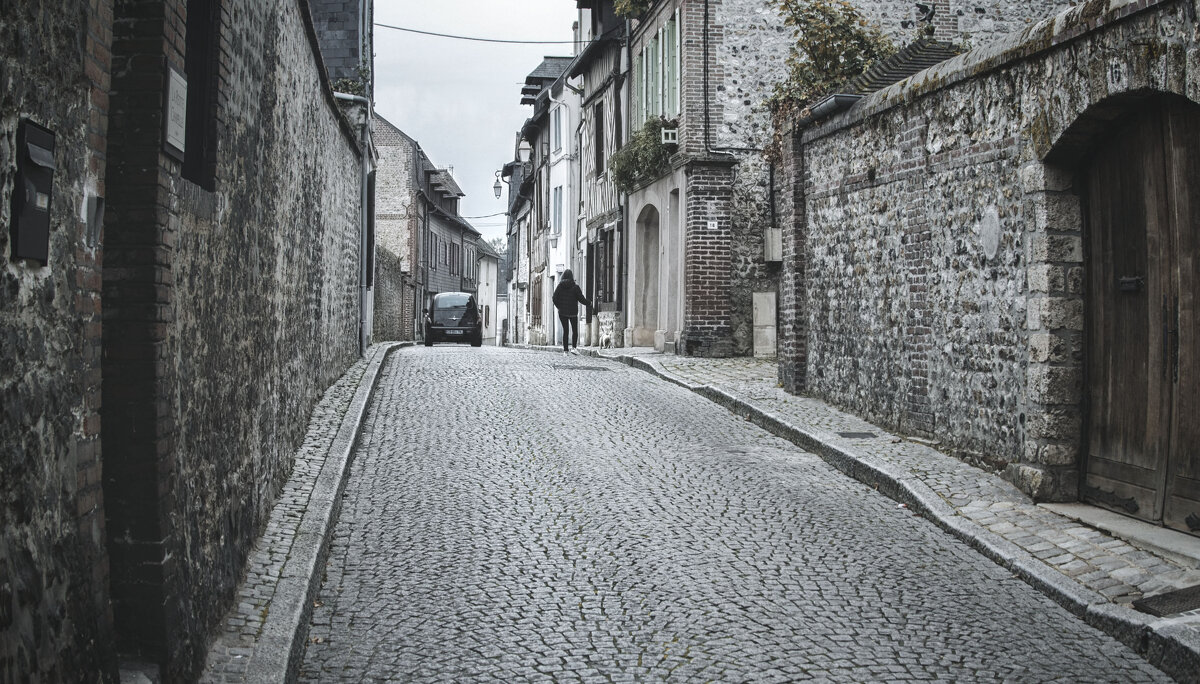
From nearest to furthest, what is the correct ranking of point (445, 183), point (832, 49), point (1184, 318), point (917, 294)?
point (1184, 318) → point (917, 294) → point (832, 49) → point (445, 183)

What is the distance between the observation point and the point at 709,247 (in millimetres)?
18766

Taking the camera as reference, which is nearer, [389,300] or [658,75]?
[658,75]

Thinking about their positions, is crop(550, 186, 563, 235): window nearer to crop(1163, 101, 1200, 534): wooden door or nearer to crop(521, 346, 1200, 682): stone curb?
crop(521, 346, 1200, 682): stone curb

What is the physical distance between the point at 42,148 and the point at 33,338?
1.55 ft

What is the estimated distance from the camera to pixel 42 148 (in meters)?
2.66

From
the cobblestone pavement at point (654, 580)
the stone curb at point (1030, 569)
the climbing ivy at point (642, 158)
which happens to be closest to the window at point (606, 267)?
the climbing ivy at point (642, 158)

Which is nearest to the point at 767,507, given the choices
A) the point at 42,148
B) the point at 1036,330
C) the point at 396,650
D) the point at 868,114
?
the point at 1036,330

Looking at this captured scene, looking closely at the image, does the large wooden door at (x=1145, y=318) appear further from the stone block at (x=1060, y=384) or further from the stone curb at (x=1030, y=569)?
the stone curb at (x=1030, y=569)

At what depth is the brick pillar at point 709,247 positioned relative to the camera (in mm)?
18734

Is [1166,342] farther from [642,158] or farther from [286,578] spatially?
[642,158]

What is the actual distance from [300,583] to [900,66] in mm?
8791

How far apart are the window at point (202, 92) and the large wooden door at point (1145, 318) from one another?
205 inches

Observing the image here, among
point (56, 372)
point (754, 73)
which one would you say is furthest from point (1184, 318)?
point (754, 73)

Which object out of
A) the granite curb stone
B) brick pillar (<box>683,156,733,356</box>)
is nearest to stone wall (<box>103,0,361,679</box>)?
the granite curb stone
